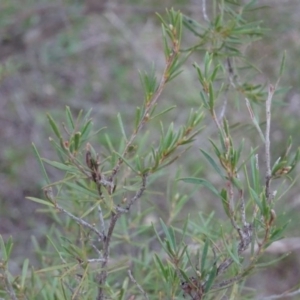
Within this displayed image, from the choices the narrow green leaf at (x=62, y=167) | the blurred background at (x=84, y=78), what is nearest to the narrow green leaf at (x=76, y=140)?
the narrow green leaf at (x=62, y=167)

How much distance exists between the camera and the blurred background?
65.9 inches

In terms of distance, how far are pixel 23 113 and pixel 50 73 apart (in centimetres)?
18

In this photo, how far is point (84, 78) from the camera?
7.39ft

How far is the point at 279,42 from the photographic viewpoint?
173 cm

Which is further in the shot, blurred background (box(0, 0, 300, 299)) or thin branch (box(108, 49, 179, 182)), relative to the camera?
blurred background (box(0, 0, 300, 299))

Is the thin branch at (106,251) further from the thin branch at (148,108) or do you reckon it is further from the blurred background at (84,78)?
the blurred background at (84,78)

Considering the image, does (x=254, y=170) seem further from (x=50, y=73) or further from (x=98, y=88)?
(x=98, y=88)

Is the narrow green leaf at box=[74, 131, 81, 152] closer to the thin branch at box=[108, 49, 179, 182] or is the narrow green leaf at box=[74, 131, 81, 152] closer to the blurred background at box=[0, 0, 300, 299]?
the thin branch at box=[108, 49, 179, 182]

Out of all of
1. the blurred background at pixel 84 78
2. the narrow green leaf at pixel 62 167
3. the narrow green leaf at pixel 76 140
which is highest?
the narrow green leaf at pixel 76 140

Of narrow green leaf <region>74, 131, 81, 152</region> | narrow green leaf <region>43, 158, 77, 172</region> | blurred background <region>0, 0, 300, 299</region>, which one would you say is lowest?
blurred background <region>0, 0, 300, 299</region>

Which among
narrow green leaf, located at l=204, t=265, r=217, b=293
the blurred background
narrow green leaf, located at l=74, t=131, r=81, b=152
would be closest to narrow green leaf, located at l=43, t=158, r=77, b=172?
narrow green leaf, located at l=74, t=131, r=81, b=152

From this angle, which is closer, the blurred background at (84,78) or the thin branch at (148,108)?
the thin branch at (148,108)

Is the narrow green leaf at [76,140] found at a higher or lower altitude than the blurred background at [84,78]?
higher

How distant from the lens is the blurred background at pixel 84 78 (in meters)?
1.67
